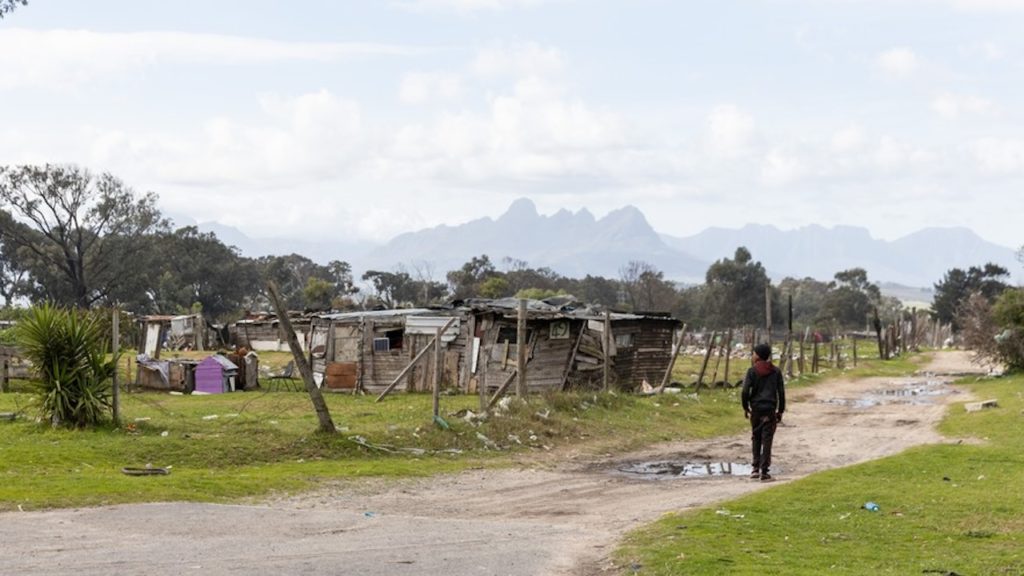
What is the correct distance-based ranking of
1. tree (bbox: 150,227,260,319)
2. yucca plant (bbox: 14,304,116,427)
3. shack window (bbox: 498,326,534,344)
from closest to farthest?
yucca plant (bbox: 14,304,116,427)
shack window (bbox: 498,326,534,344)
tree (bbox: 150,227,260,319)

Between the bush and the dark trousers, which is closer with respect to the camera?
the dark trousers

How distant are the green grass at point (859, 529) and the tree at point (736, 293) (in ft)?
278

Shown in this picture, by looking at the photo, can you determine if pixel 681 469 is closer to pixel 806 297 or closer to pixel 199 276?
pixel 199 276

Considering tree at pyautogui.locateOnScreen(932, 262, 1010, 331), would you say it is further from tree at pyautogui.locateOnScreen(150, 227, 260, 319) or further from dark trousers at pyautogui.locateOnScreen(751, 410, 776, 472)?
dark trousers at pyautogui.locateOnScreen(751, 410, 776, 472)

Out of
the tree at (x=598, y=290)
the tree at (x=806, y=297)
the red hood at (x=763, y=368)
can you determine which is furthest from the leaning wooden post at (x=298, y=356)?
the tree at (x=806, y=297)

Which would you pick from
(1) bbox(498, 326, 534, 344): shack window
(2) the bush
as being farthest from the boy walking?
(2) the bush

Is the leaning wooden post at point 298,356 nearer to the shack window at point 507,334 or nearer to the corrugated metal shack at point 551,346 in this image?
the corrugated metal shack at point 551,346

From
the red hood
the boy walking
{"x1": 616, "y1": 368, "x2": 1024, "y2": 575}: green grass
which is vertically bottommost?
{"x1": 616, "y1": 368, "x2": 1024, "y2": 575}: green grass

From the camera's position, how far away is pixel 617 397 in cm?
2631

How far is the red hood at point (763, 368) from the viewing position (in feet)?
52.2

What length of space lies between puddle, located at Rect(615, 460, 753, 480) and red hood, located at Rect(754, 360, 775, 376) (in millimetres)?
2507

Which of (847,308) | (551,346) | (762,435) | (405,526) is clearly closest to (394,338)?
(551,346)

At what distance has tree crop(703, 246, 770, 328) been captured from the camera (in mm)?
101625

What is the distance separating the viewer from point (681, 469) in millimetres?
18922
